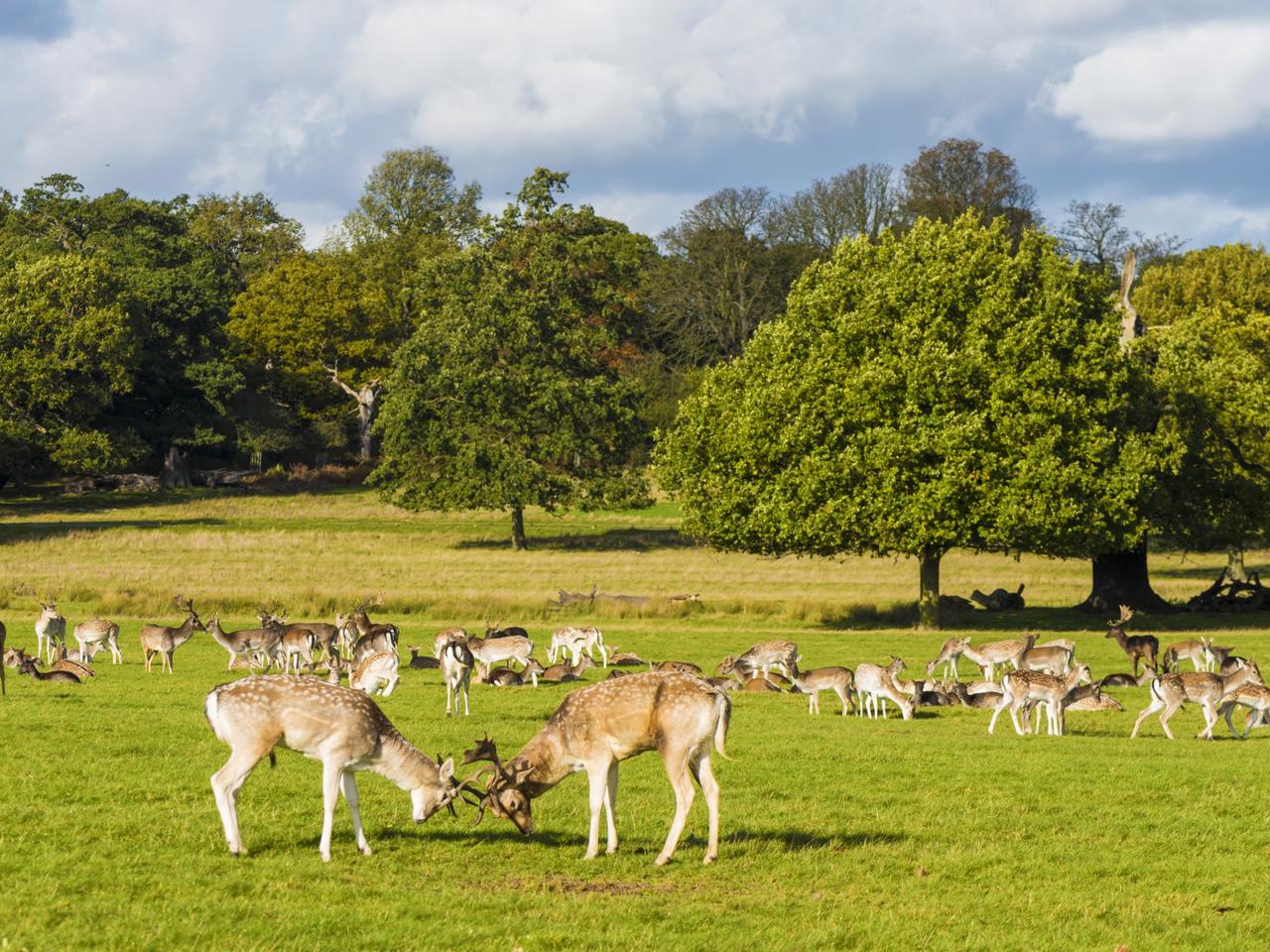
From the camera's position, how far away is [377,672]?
70.6ft

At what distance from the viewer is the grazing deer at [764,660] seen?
2553 cm

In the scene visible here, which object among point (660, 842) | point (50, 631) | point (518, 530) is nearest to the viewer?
point (660, 842)

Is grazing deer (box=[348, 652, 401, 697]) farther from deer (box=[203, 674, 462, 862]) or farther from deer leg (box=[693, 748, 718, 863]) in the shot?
deer leg (box=[693, 748, 718, 863])

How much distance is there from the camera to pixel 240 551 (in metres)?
57.1

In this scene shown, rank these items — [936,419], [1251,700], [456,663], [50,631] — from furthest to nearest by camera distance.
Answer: [936,419]
[50,631]
[456,663]
[1251,700]

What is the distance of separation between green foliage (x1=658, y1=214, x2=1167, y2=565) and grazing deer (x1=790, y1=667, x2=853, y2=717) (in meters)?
12.6

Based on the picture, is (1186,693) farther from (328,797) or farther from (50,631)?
(50,631)

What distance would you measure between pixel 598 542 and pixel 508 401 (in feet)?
25.7

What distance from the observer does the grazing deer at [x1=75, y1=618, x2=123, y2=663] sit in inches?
1089

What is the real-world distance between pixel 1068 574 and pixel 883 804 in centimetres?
4268

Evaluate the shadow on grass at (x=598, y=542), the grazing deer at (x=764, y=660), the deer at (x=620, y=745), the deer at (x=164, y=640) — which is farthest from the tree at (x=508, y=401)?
the deer at (x=620, y=745)

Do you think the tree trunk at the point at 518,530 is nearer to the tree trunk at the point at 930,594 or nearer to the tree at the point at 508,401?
the tree at the point at 508,401

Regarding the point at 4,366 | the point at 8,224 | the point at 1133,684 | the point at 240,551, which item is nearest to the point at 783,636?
the point at 1133,684

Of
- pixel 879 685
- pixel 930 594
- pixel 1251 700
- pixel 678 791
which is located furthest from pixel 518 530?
pixel 678 791
